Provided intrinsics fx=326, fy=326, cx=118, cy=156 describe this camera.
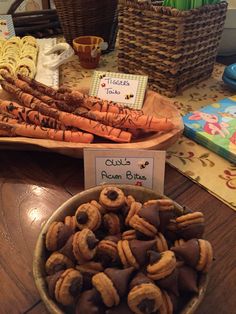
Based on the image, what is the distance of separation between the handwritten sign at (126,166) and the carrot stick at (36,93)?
0.20 m

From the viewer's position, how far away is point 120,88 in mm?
872

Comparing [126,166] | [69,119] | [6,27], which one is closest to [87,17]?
[6,27]

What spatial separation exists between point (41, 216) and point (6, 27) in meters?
0.94

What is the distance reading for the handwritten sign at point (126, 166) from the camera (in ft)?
1.91

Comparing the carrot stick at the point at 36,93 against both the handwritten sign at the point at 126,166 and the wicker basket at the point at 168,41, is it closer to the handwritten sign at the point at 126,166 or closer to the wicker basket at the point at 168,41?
the handwritten sign at the point at 126,166

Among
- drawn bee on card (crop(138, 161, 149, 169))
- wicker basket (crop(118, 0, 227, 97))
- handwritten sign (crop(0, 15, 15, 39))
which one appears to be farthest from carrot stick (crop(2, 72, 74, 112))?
handwritten sign (crop(0, 15, 15, 39))

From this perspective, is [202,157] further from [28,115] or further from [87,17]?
[87,17]

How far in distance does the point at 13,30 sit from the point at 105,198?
3.42 ft

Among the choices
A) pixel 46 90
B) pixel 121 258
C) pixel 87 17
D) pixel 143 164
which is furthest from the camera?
pixel 87 17

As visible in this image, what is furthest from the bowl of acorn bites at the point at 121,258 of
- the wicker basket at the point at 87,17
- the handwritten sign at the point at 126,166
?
the wicker basket at the point at 87,17

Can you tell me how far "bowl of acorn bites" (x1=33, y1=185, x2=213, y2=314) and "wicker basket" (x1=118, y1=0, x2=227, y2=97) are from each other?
1.81 ft

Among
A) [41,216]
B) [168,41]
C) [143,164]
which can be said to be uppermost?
[168,41]

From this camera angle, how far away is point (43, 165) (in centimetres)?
73

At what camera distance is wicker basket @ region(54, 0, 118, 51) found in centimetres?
113
